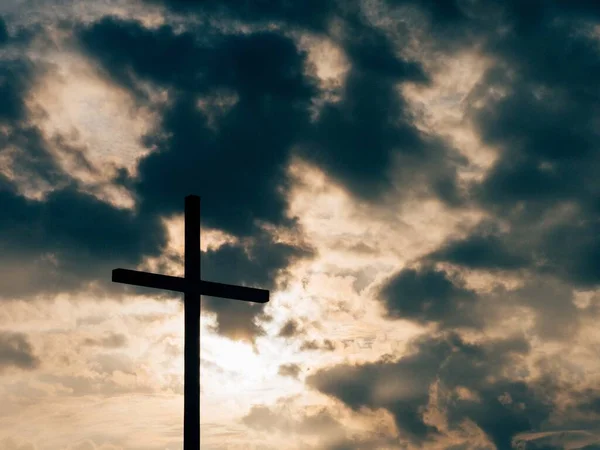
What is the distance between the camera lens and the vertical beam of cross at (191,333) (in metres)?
16.7

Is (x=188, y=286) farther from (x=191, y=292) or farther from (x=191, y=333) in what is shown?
(x=191, y=333)

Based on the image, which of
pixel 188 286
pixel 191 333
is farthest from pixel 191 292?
pixel 191 333

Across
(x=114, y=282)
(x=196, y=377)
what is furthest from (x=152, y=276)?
(x=196, y=377)

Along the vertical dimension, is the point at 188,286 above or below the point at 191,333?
above

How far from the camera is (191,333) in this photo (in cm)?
1709

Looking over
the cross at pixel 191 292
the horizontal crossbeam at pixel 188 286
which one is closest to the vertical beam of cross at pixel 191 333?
the cross at pixel 191 292

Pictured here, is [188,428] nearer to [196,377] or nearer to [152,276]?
[196,377]

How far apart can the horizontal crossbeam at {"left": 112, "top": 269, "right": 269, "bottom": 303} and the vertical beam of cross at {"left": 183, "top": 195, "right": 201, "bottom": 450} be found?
5.3 inches

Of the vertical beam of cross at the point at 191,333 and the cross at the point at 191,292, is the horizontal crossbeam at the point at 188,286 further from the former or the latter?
the vertical beam of cross at the point at 191,333

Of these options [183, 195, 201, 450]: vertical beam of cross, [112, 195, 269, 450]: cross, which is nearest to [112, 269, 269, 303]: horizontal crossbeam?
[112, 195, 269, 450]: cross

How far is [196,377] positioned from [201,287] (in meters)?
1.84

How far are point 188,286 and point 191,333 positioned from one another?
979 millimetres

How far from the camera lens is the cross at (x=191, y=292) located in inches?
656

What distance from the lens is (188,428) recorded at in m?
16.7
